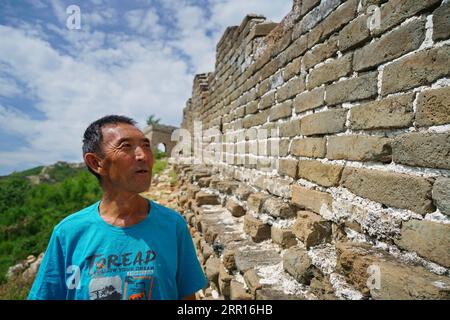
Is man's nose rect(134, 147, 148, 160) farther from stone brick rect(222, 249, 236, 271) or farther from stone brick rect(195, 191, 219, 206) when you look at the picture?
stone brick rect(195, 191, 219, 206)

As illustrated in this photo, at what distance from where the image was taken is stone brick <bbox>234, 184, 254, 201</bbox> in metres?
2.91

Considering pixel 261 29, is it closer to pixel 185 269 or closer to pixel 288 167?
pixel 288 167

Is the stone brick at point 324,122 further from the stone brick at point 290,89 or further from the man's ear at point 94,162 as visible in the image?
the man's ear at point 94,162

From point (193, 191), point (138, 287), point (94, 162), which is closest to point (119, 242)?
point (138, 287)

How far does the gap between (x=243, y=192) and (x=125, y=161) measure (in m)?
1.76

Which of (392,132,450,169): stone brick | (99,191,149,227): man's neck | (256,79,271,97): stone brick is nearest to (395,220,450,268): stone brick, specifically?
(392,132,450,169): stone brick

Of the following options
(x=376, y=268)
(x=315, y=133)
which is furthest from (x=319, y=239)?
(x=315, y=133)

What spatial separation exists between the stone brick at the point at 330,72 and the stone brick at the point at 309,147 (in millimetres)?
381

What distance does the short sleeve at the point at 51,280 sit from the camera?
47.0 inches

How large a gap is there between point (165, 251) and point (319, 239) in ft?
3.25

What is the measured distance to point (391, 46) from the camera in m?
1.42

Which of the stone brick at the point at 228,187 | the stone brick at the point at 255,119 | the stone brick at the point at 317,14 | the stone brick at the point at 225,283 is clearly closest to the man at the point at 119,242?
the stone brick at the point at 225,283

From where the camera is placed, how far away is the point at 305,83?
7.18ft
